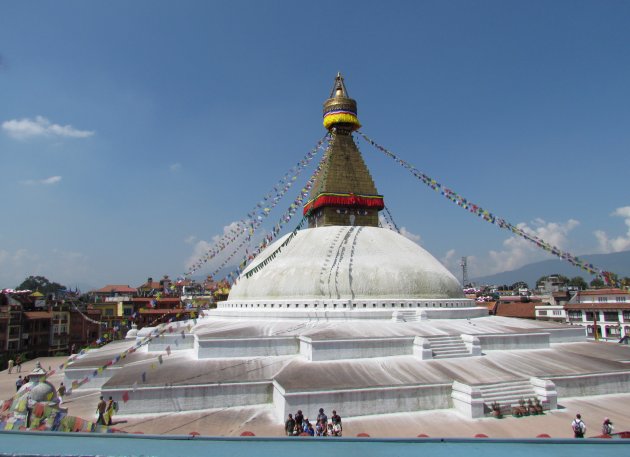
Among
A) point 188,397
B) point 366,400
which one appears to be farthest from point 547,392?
point 188,397

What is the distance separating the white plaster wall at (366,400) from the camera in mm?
8781

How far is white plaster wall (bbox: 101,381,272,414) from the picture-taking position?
9.16 metres

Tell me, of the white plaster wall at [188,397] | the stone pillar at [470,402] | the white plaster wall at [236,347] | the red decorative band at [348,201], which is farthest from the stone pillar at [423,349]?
the red decorative band at [348,201]

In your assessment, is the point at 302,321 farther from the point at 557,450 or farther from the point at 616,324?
the point at 616,324

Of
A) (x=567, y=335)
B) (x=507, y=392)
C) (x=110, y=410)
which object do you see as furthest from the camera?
(x=567, y=335)

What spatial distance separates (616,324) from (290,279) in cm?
2510

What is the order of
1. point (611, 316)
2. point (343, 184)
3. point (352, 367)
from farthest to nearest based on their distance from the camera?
point (611, 316) < point (343, 184) < point (352, 367)

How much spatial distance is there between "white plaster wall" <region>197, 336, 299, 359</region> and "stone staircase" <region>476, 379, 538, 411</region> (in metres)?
5.37

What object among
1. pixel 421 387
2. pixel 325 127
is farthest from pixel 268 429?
pixel 325 127

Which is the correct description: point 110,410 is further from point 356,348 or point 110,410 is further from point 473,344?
point 473,344

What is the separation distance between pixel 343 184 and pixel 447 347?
8677 mm

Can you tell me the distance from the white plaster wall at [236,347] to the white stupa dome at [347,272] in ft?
9.85

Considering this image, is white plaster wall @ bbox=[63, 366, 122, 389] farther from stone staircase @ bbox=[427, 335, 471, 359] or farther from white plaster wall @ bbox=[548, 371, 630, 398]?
white plaster wall @ bbox=[548, 371, 630, 398]

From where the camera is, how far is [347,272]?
14.6m
